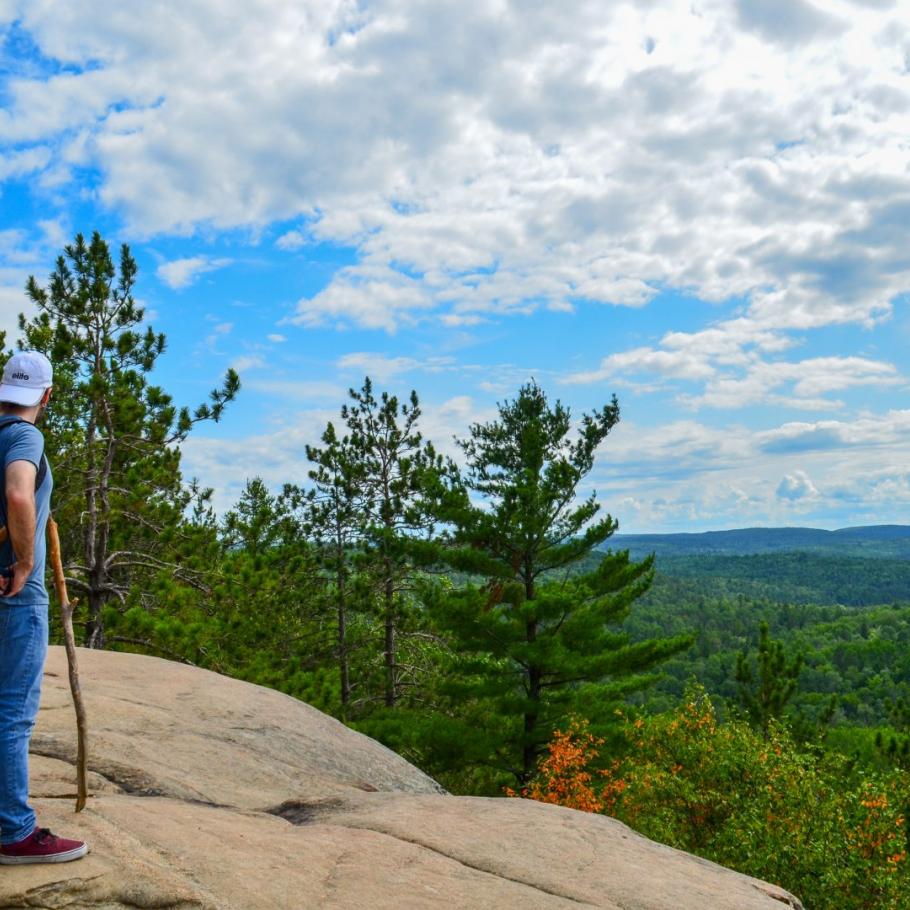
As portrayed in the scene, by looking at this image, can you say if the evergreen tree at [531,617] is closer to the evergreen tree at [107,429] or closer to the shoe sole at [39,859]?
the evergreen tree at [107,429]

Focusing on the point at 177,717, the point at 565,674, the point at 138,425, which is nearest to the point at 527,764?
the point at 565,674

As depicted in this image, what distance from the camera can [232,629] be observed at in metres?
14.4

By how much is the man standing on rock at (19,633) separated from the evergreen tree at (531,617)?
52.9 ft

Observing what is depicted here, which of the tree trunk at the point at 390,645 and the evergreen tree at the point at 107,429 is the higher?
the evergreen tree at the point at 107,429

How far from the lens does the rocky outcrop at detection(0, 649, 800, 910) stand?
3.95 m

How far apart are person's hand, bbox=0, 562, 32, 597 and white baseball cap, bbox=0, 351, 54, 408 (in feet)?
Result: 2.72

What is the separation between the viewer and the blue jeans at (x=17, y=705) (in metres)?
3.70

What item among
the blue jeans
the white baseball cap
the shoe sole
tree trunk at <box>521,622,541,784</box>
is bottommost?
tree trunk at <box>521,622,541,784</box>

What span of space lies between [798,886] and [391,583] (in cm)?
1437

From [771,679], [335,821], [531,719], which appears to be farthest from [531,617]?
[335,821]

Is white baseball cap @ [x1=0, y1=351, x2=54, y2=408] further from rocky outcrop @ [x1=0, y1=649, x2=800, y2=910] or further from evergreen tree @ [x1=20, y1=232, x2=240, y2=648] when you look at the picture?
evergreen tree @ [x1=20, y1=232, x2=240, y2=648]

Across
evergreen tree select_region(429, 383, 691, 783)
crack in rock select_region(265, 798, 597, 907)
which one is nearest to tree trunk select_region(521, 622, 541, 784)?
evergreen tree select_region(429, 383, 691, 783)

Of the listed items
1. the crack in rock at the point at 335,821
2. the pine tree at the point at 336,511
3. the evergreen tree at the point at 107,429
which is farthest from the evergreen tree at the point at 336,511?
the crack in rock at the point at 335,821

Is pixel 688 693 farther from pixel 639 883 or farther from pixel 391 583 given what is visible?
pixel 639 883
